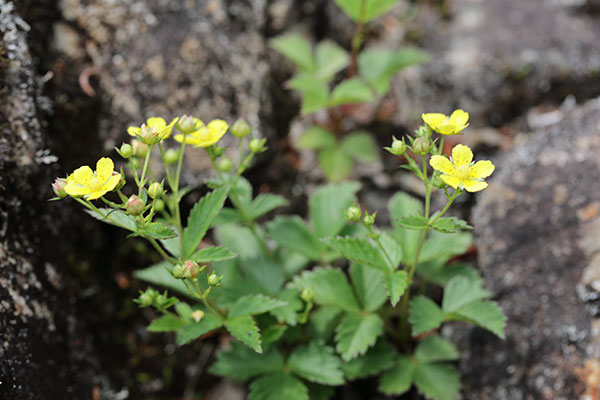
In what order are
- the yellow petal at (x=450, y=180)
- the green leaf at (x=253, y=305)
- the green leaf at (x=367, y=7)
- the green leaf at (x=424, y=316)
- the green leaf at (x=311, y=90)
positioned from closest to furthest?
1. the yellow petal at (x=450, y=180)
2. the green leaf at (x=253, y=305)
3. the green leaf at (x=424, y=316)
4. the green leaf at (x=311, y=90)
5. the green leaf at (x=367, y=7)

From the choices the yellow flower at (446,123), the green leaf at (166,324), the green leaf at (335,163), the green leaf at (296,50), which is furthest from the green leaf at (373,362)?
the green leaf at (296,50)

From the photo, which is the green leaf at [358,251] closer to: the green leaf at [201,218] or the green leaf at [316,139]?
the green leaf at [201,218]

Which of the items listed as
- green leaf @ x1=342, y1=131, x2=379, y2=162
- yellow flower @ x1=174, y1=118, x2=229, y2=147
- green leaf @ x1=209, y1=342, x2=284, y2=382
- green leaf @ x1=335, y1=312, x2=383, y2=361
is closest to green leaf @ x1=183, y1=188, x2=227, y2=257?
yellow flower @ x1=174, y1=118, x2=229, y2=147

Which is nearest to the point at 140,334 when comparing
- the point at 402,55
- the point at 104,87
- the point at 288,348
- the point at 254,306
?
the point at 288,348

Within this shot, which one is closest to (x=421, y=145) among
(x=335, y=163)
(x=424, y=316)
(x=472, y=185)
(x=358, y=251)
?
(x=472, y=185)

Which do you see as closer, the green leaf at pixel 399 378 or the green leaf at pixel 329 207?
the green leaf at pixel 399 378

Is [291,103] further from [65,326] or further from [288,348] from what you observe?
[65,326]
